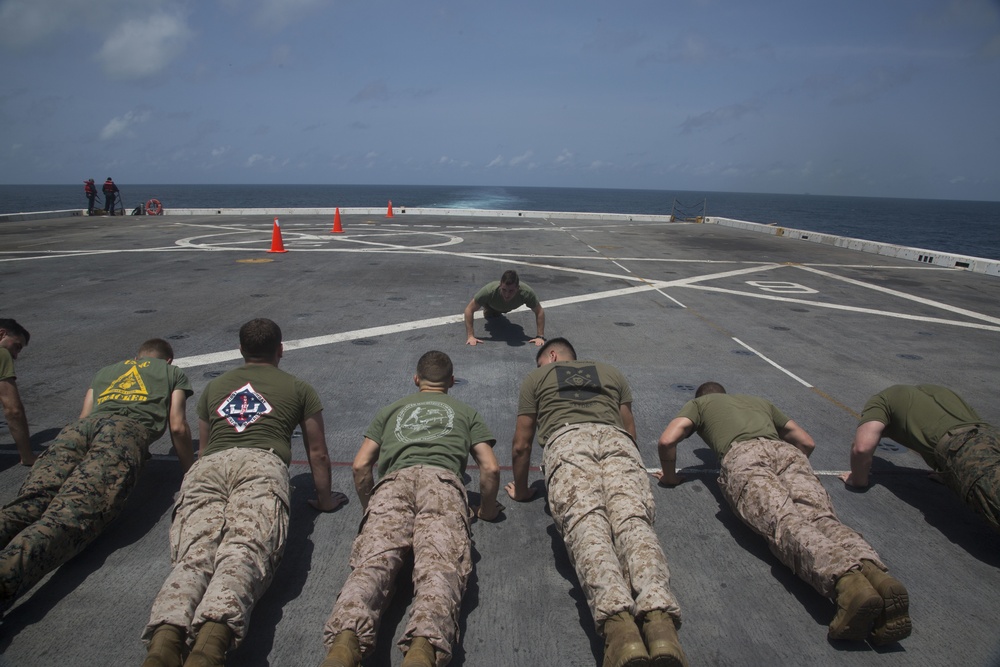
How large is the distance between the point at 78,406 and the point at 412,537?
4578 millimetres

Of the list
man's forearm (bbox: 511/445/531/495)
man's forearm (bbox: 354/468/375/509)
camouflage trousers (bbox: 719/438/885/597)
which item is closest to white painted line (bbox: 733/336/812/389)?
camouflage trousers (bbox: 719/438/885/597)

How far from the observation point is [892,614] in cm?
298

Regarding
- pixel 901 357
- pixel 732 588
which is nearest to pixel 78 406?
pixel 732 588

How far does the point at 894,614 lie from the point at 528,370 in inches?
186

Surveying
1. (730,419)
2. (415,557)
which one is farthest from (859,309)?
(415,557)

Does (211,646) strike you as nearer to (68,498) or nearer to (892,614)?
(68,498)

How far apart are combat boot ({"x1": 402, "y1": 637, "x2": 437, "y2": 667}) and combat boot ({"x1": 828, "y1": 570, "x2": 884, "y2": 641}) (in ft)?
6.63

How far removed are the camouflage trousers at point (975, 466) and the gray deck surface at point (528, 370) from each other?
0.34 m

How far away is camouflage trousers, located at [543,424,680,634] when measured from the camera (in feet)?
9.67

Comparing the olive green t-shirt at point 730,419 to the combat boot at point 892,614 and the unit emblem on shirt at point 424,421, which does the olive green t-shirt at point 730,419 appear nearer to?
the combat boot at point 892,614

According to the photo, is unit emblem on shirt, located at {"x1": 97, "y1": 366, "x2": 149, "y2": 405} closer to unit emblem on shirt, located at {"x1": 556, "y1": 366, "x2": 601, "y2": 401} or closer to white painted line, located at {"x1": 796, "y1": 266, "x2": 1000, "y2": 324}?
unit emblem on shirt, located at {"x1": 556, "y1": 366, "x2": 601, "y2": 401}

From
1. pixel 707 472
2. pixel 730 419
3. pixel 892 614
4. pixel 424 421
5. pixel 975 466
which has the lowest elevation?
pixel 707 472

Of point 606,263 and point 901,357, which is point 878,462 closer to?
point 901,357

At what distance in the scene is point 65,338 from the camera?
27.3ft
